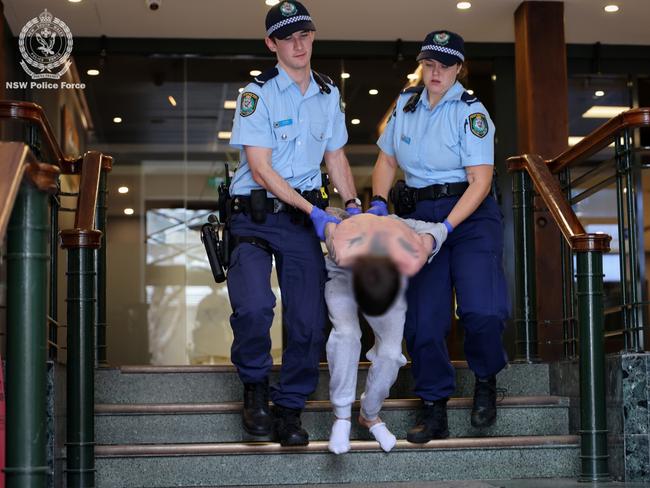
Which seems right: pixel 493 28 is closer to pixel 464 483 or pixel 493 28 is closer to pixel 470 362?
pixel 470 362

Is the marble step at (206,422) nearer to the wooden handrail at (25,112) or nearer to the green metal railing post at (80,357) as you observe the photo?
the green metal railing post at (80,357)

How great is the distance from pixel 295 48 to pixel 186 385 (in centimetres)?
163

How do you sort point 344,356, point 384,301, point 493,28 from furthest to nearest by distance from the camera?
point 493,28 < point 344,356 < point 384,301

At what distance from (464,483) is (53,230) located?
2115mm

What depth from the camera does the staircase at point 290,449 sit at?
405 cm

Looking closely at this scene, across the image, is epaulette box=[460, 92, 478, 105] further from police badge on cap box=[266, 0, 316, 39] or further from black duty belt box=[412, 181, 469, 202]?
police badge on cap box=[266, 0, 316, 39]

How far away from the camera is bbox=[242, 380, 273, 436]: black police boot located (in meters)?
4.04

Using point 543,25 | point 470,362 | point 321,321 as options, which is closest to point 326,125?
point 321,321

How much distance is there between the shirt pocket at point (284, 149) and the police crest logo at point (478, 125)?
2.30 ft

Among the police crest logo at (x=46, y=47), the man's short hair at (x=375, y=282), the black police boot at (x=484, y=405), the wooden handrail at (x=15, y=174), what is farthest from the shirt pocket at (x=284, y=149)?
the police crest logo at (x=46, y=47)

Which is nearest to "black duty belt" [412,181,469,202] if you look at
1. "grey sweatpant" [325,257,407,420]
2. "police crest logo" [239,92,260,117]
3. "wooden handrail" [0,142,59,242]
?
"grey sweatpant" [325,257,407,420]

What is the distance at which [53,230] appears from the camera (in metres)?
4.75

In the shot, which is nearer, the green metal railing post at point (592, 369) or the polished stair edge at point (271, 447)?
the polished stair edge at point (271, 447)

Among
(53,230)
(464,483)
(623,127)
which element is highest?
(623,127)
